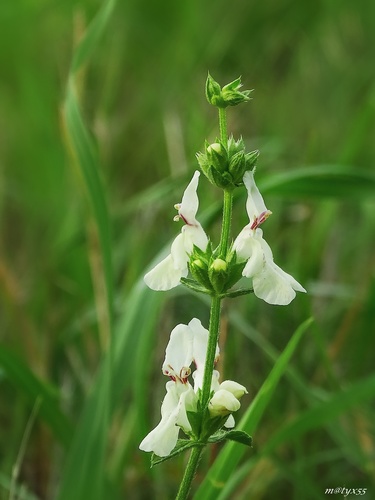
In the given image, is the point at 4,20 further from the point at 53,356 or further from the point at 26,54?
the point at 53,356

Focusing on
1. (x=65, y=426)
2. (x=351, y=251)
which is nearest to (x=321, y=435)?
(x=65, y=426)

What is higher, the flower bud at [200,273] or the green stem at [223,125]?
the green stem at [223,125]

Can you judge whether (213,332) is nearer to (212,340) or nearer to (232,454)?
(212,340)

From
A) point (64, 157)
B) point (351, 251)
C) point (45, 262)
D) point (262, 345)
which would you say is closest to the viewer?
point (262, 345)

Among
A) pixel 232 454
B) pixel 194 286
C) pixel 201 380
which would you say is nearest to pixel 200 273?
pixel 194 286

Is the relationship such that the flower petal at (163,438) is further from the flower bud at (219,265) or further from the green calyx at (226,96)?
the green calyx at (226,96)

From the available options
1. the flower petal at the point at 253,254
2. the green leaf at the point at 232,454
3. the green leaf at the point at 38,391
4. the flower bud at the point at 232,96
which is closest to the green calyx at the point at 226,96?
the flower bud at the point at 232,96
